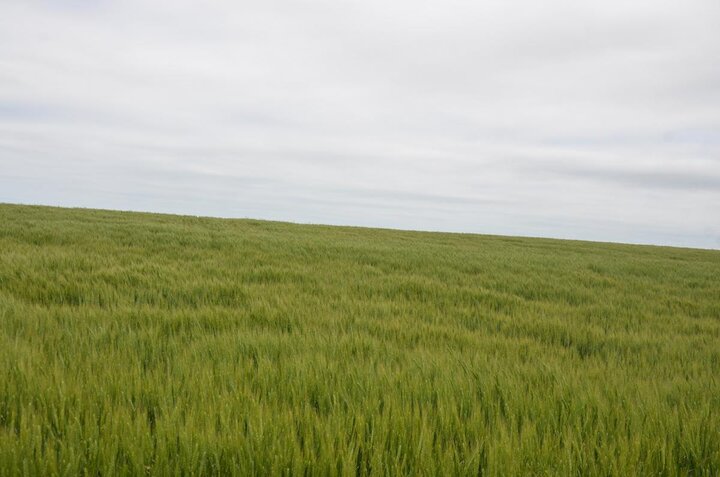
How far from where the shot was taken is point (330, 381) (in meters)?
2.21

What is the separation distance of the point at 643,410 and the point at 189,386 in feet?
8.03

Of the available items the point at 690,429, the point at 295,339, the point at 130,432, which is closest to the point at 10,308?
the point at 295,339

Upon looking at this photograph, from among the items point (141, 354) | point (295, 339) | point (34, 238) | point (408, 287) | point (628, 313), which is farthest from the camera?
point (34, 238)

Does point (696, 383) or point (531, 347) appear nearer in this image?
point (696, 383)

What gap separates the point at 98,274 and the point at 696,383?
6449 mm

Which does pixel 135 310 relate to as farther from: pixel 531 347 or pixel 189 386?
pixel 531 347

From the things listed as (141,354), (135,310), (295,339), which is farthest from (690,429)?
(135,310)

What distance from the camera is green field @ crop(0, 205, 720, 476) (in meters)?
1.45

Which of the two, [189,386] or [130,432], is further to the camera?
[189,386]

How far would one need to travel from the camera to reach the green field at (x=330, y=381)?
145cm

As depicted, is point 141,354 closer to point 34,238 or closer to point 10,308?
point 10,308

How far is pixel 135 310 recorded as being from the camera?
11.6ft

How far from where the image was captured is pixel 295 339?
304 centimetres

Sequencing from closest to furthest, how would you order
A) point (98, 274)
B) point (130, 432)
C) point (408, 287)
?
point (130, 432) → point (98, 274) → point (408, 287)
